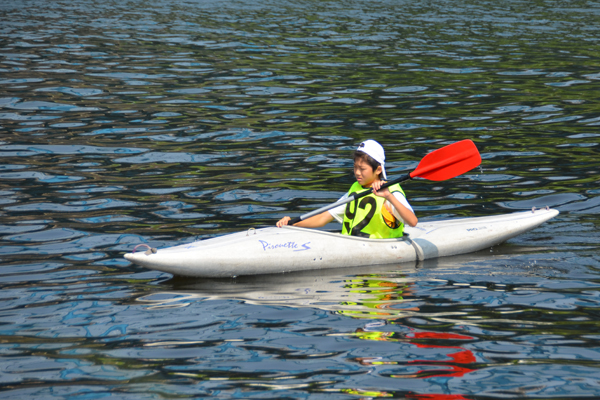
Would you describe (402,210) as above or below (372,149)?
below

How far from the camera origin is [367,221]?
22.1 ft

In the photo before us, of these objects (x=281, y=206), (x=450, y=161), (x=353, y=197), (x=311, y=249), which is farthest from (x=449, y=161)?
(x=281, y=206)

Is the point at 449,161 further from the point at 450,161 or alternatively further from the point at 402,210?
the point at 402,210

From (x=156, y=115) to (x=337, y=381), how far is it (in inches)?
362

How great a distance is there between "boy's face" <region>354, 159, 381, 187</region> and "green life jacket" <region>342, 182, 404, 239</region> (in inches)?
4.7

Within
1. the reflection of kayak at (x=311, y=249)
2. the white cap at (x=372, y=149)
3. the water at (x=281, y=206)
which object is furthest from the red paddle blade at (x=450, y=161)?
the water at (x=281, y=206)

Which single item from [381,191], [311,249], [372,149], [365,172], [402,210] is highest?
[372,149]

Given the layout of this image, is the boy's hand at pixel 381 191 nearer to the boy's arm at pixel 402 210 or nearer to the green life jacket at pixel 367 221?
the boy's arm at pixel 402 210

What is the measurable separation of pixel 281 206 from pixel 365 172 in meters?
1.78

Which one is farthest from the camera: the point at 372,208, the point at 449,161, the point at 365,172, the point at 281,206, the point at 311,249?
the point at 281,206

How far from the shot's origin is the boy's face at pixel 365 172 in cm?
648

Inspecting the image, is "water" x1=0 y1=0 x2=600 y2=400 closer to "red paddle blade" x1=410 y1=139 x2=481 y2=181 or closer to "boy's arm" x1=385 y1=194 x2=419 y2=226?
"boy's arm" x1=385 y1=194 x2=419 y2=226

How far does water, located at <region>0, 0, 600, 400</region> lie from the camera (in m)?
4.20

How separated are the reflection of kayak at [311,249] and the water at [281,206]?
15 cm
